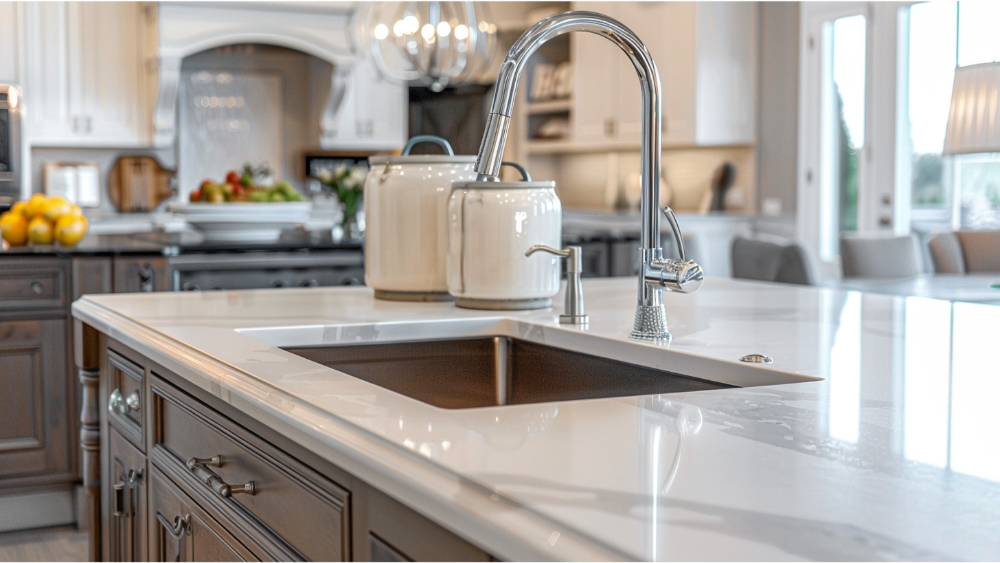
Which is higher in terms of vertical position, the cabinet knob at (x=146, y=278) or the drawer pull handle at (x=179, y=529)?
the cabinet knob at (x=146, y=278)

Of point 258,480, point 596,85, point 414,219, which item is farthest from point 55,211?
point 596,85

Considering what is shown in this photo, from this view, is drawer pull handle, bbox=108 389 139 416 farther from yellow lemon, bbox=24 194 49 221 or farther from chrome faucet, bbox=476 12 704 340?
yellow lemon, bbox=24 194 49 221

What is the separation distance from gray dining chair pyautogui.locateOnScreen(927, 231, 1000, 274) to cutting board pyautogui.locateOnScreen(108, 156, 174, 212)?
465cm

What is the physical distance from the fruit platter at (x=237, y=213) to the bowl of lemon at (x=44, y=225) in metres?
0.34

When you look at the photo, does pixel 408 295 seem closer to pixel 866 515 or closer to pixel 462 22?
pixel 866 515

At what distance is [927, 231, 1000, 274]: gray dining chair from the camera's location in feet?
15.8

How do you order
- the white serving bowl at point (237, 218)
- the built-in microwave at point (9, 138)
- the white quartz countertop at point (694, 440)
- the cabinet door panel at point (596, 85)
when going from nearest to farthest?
the white quartz countertop at point (694, 440) < the white serving bowl at point (237, 218) < the built-in microwave at point (9, 138) < the cabinet door panel at point (596, 85)

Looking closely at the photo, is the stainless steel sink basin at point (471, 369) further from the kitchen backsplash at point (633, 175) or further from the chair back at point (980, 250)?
the kitchen backsplash at point (633, 175)

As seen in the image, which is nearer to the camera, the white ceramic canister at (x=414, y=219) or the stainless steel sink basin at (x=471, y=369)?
the stainless steel sink basin at (x=471, y=369)

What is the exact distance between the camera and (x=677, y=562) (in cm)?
50

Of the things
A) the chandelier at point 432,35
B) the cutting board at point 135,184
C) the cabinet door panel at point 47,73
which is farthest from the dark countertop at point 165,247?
the cutting board at point 135,184

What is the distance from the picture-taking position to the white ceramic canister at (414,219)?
1.75 meters

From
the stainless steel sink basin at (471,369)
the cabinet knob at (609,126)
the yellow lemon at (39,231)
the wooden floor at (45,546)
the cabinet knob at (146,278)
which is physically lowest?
the wooden floor at (45,546)

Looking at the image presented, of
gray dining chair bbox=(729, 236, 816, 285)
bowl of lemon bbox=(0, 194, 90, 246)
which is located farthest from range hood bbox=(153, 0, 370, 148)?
bowl of lemon bbox=(0, 194, 90, 246)
